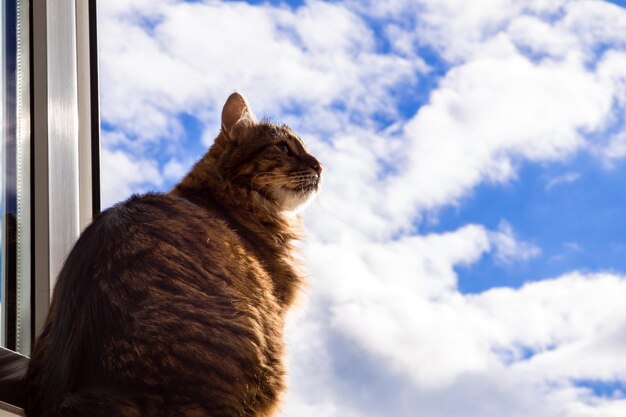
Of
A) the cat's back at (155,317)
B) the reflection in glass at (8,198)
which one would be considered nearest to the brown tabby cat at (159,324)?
the cat's back at (155,317)

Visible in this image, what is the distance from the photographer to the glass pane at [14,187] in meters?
1.62

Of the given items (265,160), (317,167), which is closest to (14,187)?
(265,160)

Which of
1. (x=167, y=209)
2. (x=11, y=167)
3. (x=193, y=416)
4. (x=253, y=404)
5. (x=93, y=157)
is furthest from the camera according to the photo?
(x=93, y=157)

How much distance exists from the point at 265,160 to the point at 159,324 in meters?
0.82

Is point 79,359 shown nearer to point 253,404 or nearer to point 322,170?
point 253,404

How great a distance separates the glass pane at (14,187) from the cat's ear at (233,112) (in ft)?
1.62

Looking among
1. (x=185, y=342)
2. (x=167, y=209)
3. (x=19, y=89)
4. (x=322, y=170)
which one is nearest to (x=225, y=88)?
(x=322, y=170)

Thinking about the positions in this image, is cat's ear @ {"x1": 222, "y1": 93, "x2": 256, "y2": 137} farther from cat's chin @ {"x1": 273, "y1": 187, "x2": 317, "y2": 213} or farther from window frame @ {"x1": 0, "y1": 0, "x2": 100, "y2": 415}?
window frame @ {"x1": 0, "y1": 0, "x2": 100, "y2": 415}

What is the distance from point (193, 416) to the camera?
1.10 metres

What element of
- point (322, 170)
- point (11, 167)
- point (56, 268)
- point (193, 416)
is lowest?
point (193, 416)

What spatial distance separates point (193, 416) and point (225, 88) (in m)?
1.10

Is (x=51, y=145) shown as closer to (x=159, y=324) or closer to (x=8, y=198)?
(x=8, y=198)

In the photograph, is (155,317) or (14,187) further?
(14,187)

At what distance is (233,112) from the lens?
2014 millimetres
